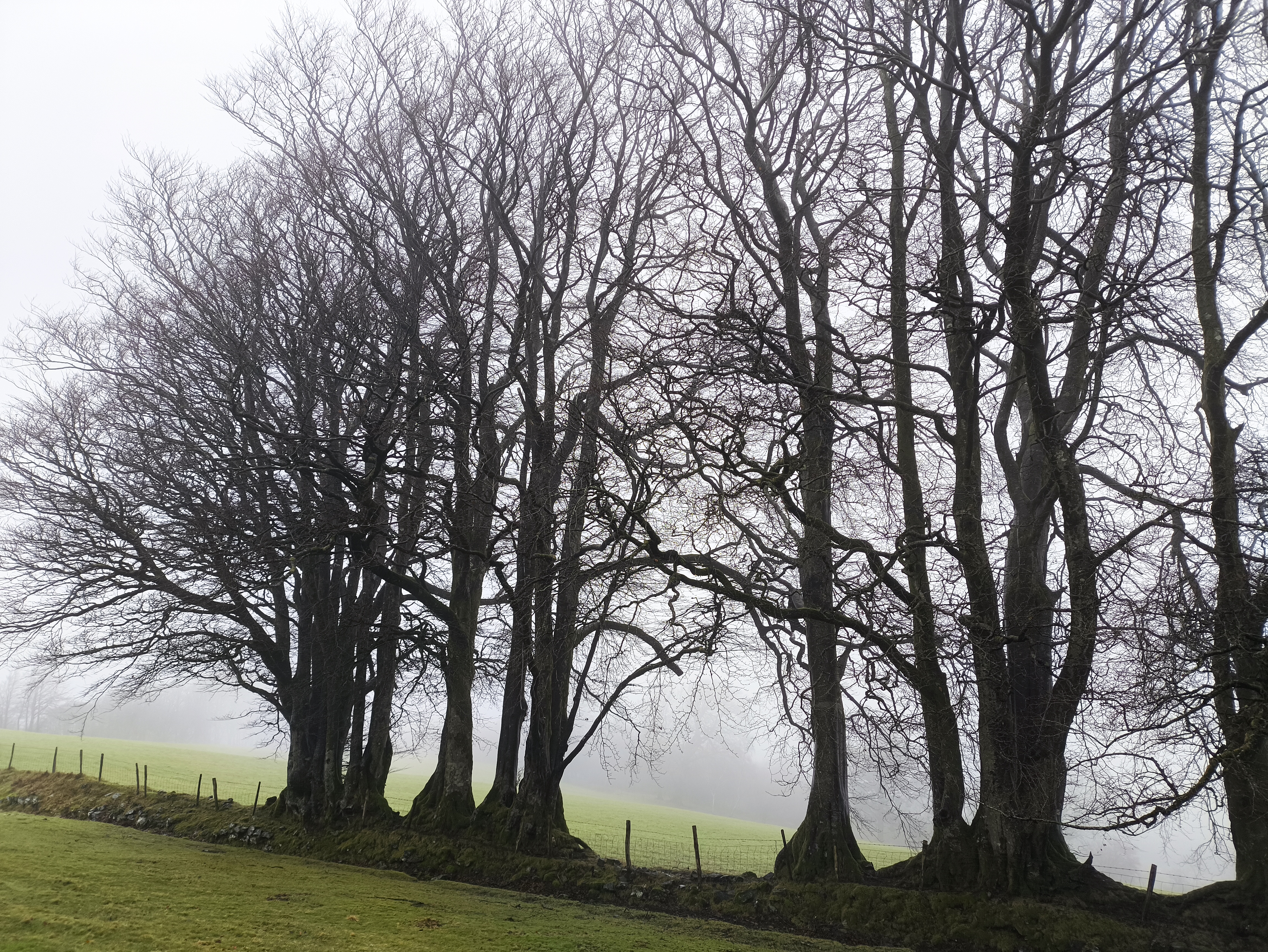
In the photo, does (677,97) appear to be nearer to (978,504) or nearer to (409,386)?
(409,386)

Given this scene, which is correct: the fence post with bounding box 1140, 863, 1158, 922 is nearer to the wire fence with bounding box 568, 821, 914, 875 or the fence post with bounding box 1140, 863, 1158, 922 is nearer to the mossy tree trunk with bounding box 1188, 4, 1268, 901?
the mossy tree trunk with bounding box 1188, 4, 1268, 901

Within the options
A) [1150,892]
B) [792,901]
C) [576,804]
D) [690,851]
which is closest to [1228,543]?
[1150,892]

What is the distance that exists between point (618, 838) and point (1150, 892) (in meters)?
18.1

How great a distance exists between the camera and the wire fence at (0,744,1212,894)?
51.1 feet

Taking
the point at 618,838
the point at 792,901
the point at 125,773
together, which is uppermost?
the point at 792,901

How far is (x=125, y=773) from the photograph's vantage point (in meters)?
30.2

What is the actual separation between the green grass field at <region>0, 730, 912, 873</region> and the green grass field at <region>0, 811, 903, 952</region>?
3805 mm

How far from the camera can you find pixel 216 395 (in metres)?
15.2

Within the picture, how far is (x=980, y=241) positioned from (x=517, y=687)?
34.8 ft

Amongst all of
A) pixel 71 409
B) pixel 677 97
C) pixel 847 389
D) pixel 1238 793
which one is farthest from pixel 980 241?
pixel 71 409

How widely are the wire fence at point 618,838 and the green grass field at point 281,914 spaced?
317 centimetres

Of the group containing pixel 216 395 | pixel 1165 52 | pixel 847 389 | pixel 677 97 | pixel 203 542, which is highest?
pixel 677 97

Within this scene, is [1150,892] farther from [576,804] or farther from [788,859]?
[576,804]

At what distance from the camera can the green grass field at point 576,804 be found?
20.5 m
